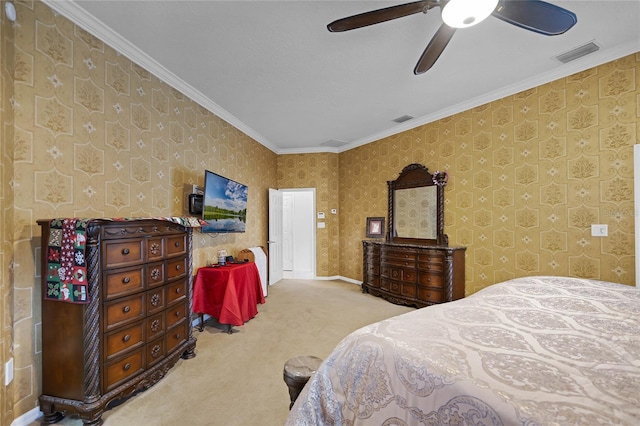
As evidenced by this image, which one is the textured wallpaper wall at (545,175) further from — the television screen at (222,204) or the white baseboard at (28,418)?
the white baseboard at (28,418)

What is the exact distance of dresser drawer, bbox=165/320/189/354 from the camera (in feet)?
7.32

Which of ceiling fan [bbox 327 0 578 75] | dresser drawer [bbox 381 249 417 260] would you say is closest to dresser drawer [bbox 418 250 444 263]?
dresser drawer [bbox 381 249 417 260]

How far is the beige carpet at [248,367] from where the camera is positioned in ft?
5.81

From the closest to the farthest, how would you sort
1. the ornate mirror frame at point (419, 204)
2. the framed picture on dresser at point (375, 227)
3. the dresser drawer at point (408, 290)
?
the dresser drawer at point (408, 290) → the ornate mirror frame at point (419, 204) → the framed picture on dresser at point (375, 227)

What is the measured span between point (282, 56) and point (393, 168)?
2849mm

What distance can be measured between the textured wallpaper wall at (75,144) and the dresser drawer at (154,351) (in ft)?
2.03

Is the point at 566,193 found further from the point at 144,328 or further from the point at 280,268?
the point at 280,268

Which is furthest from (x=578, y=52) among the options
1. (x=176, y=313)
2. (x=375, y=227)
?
(x=176, y=313)

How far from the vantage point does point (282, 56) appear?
2564 mm

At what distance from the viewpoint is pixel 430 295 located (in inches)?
145

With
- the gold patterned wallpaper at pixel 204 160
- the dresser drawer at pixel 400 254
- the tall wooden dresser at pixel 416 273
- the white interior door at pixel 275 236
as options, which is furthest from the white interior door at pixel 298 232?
the dresser drawer at pixel 400 254

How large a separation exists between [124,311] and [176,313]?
54 cm

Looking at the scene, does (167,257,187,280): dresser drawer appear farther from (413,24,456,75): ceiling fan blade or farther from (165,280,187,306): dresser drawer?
(413,24,456,75): ceiling fan blade

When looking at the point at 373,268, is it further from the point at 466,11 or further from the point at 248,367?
the point at 466,11
